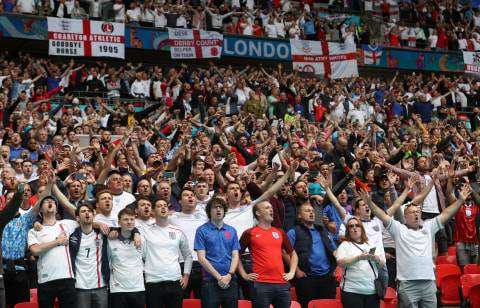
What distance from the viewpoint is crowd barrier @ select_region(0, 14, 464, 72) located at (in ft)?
63.7

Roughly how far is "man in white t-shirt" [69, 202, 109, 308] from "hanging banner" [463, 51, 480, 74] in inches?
665

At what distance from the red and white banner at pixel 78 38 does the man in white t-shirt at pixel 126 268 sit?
10.8m

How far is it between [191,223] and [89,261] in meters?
1.30

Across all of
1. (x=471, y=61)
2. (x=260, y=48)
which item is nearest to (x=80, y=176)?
(x=260, y=48)

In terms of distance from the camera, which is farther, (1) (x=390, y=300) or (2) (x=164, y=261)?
(1) (x=390, y=300)

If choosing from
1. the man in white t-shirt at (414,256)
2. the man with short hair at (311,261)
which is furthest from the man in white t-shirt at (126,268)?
the man in white t-shirt at (414,256)

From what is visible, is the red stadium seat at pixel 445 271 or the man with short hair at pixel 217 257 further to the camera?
the red stadium seat at pixel 445 271

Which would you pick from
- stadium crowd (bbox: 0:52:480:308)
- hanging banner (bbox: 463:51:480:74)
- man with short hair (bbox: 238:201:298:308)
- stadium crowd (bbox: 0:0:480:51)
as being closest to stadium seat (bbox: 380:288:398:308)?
stadium crowd (bbox: 0:52:480:308)

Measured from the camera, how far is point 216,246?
7.45m

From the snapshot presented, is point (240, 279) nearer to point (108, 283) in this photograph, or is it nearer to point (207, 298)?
point (207, 298)

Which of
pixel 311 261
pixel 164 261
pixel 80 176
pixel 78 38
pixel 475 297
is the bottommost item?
pixel 475 297

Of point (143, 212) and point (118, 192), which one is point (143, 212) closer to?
point (143, 212)

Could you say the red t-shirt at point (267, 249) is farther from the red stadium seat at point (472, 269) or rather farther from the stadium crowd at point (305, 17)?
the stadium crowd at point (305, 17)

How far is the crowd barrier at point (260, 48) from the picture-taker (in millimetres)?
19406
